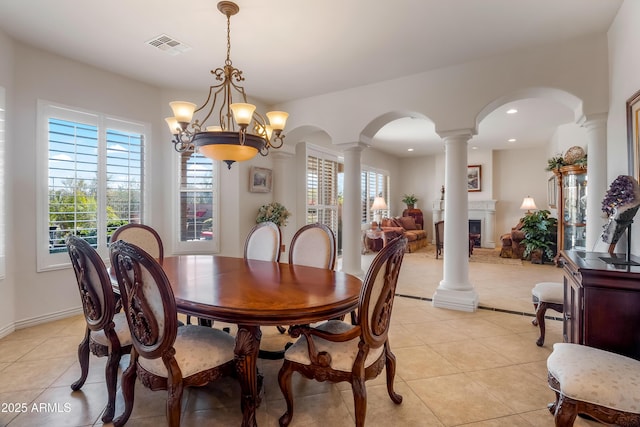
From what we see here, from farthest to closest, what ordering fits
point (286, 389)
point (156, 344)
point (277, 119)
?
point (277, 119) → point (286, 389) → point (156, 344)

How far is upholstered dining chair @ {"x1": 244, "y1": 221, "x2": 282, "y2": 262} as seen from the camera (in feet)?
10.1

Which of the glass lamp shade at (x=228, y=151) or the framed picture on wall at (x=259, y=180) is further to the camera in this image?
the framed picture on wall at (x=259, y=180)

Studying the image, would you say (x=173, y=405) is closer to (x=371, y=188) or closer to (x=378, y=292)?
(x=378, y=292)

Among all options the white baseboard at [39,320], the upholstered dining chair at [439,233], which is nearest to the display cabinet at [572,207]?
the upholstered dining chair at [439,233]

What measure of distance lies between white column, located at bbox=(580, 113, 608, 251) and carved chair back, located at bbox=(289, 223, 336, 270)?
2551 millimetres

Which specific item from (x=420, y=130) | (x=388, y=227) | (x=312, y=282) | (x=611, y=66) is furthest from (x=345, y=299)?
(x=388, y=227)

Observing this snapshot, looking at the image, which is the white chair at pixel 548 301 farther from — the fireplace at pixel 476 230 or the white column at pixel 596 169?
the fireplace at pixel 476 230

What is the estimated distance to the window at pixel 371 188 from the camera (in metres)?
8.59

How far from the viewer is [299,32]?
2955mm

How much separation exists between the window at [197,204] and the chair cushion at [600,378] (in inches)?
159

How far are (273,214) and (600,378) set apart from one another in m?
4.00

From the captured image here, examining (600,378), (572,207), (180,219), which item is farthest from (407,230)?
(600,378)

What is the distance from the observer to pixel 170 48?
3232mm

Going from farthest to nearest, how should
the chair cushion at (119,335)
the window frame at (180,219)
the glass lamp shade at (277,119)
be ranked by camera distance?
the window frame at (180,219), the glass lamp shade at (277,119), the chair cushion at (119,335)
